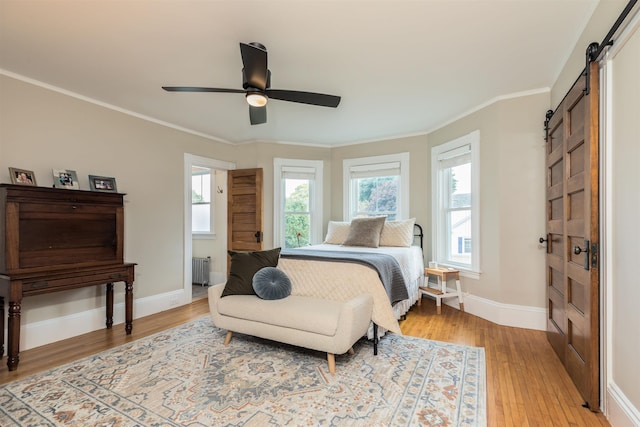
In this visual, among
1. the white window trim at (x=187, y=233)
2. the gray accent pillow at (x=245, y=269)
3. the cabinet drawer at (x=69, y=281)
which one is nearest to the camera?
the cabinet drawer at (x=69, y=281)

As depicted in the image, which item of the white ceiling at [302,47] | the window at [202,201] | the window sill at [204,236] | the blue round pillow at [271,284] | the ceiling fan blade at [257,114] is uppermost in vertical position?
the white ceiling at [302,47]

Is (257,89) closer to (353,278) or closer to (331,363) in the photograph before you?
(353,278)

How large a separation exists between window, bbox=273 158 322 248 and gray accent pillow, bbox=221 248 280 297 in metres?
2.16

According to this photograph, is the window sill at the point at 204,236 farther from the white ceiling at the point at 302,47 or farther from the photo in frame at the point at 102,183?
the white ceiling at the point at 302,47

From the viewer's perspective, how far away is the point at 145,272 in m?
3.91

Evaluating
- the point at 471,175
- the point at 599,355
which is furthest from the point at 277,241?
the point at 599,355

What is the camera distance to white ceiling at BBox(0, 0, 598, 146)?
6.46ft

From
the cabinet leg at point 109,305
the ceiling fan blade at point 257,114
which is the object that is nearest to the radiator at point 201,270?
the cabinet leg at point 109,305

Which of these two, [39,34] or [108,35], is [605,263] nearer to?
[108,35]

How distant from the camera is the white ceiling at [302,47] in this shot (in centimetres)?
197

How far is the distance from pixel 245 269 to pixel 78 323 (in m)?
1.89

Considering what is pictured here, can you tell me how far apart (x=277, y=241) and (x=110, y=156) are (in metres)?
2.53

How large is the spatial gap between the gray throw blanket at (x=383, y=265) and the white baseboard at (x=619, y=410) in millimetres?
1455

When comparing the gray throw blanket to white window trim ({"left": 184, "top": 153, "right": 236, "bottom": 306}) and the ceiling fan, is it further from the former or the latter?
white window trim ({"left": 184, "top": 153, "right": 236, "bottom": 306})
